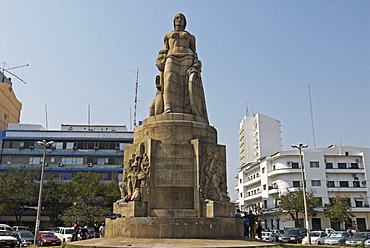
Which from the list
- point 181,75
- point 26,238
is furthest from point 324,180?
point 181,75

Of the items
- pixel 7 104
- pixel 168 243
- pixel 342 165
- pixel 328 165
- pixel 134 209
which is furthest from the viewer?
pixel 7 104

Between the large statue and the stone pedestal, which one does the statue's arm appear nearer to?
the large statue

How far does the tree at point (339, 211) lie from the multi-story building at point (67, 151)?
108 ft

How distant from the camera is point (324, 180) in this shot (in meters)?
62.8

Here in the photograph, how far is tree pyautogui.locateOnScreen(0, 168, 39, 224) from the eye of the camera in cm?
4947

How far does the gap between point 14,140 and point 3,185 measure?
1521 centimetres

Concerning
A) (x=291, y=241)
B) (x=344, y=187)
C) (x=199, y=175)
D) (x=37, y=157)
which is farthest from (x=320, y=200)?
(x=199, y=175)

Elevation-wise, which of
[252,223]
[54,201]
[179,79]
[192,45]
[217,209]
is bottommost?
[252,223]

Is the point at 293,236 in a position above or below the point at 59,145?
below

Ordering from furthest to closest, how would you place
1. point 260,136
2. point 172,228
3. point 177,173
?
point 260,136 → point 177,173 → point 172,228

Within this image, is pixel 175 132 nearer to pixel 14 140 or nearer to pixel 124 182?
pixel 124 182

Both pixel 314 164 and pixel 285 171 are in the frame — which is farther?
pixel 314 164

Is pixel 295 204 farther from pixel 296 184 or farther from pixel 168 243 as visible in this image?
pixel 168 243

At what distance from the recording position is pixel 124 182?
17391mm
